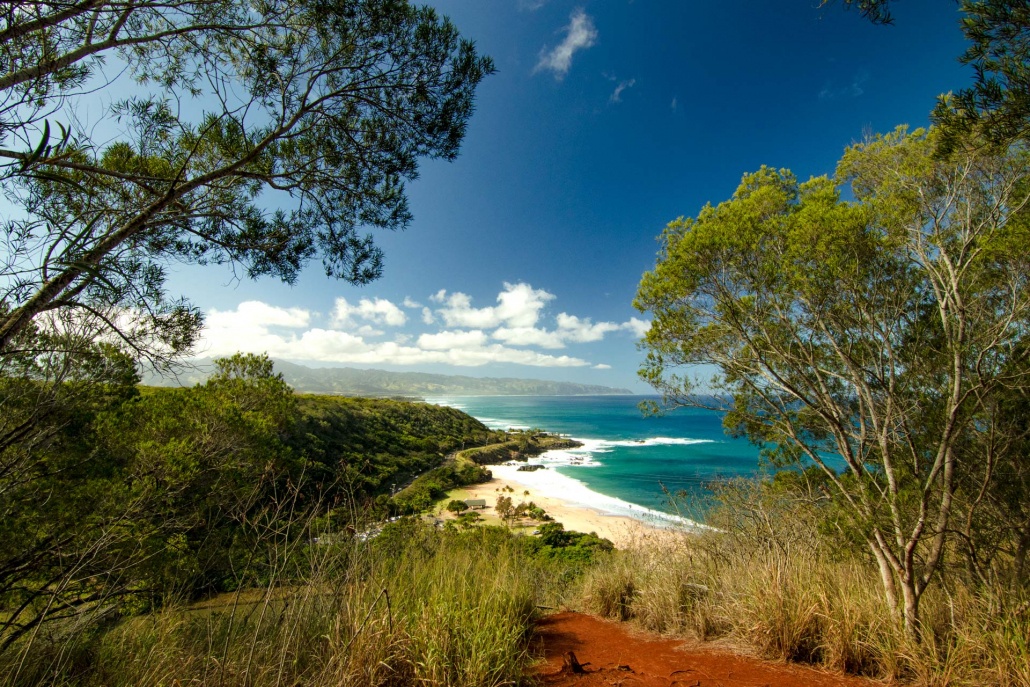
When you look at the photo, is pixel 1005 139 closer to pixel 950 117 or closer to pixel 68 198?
pixel 950 117

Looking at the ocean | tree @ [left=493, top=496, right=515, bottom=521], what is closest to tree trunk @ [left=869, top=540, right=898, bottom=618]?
tree @ [left=493, top=496, right=515, bottom=521]

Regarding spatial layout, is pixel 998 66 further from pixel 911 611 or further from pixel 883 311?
pixel 911 611

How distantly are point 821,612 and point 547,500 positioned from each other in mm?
25711

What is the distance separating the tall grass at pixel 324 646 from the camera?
2318 millimetres

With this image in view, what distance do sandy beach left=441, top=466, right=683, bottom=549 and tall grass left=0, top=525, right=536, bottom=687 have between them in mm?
14677

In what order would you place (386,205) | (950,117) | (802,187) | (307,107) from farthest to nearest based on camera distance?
1. (802,187)
2. (386,205)
3. (307,107)
4. (950,117)

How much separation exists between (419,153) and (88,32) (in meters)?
2.61

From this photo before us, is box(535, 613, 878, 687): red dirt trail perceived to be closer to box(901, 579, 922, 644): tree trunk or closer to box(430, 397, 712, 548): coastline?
box(901, 579, 922, 644): tree trunk

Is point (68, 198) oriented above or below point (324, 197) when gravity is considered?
below

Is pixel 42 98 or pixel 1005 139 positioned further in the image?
pixel 1005 139

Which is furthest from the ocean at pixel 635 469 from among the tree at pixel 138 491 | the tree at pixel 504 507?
the tree at pixel 138 491

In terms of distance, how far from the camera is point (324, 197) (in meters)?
4.92

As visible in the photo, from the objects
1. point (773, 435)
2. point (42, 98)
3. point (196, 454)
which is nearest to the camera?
point (42, 98)

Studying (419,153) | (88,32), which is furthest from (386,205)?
(88,32)
